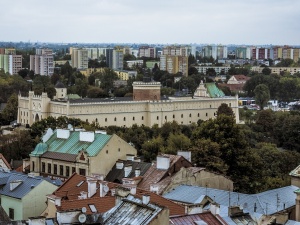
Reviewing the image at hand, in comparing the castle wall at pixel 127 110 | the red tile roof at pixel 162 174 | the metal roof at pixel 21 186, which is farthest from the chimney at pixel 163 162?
the castle wall at pixel 127 110

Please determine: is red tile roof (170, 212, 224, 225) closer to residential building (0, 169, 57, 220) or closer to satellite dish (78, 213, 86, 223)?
satellite dish (78, 213, 86, 223)

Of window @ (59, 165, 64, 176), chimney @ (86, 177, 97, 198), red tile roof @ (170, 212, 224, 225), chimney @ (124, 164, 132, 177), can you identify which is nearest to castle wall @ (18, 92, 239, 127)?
window @ (59, 165, 64, 176)

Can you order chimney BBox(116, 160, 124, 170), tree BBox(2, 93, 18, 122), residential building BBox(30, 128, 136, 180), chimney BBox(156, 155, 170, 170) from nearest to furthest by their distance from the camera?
chimney BBox(156, 155, 170, 170)
chimney BBox(116, 160, 124, 170)
residential building BBox(30, 128, 136, 180)
tree BBox(2, 93, 18, 122)

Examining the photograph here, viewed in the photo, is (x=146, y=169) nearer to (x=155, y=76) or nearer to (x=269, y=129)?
(x=269, y=129)

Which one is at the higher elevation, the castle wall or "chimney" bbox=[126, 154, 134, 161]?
"chimney" bbox=[126, 154, 134, 161]

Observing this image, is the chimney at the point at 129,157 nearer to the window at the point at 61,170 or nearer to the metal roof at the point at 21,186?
A: the window at the point at 61,170

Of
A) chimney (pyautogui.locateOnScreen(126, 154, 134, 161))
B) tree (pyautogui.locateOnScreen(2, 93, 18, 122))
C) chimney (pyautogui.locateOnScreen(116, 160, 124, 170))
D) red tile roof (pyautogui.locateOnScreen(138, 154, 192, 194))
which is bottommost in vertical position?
tree (pyautogui.locateOnScreen(2, 93, 18, 122))
